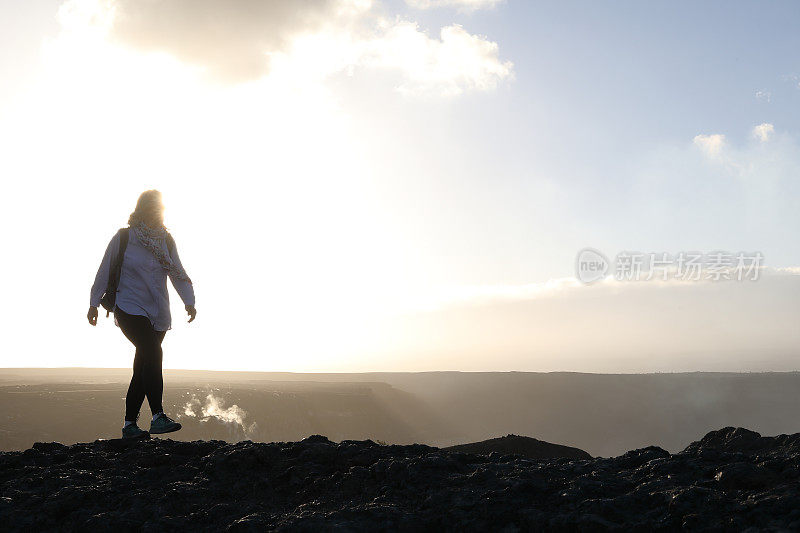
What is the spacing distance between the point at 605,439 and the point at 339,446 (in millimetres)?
57008

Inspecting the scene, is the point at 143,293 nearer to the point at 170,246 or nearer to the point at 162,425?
the point at 170,246

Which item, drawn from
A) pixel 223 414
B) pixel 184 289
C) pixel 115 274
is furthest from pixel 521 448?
pixel 223 414

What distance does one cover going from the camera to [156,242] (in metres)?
6.02

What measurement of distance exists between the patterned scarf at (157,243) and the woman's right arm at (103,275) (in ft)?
0.77

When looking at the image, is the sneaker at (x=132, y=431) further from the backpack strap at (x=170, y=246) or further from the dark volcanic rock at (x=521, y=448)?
the dark volcanic rock at (x=521, y=448)

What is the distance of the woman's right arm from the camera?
563 cm

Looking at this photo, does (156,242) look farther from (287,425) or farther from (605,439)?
(605,439)

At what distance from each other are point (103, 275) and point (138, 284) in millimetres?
337

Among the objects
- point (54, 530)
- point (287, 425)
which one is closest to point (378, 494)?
point (54, 530)

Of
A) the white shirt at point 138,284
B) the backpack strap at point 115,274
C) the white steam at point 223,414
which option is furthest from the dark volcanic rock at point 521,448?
the white steam at point 223,414

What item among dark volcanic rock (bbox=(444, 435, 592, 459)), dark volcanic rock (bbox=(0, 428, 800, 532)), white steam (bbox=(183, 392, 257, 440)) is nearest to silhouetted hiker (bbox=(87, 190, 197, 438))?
dark volcanic rock (bbox=(0, 428, 800, 532))

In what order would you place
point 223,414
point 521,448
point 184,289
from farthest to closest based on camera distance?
point 223,414
point 521,448
point 184,289

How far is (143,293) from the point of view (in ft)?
19.0

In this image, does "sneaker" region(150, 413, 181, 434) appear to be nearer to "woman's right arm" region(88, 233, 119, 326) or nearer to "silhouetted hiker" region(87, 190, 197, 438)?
"silhouetted hiker" region(87, 190, 197, 438)
